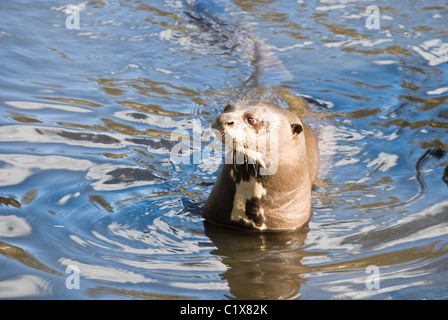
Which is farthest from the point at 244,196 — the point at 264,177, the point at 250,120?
the point at 250,120

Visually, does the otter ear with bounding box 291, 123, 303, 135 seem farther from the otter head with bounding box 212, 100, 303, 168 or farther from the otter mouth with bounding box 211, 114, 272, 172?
the otter mouth with bounding box 211, 114, 272, 172

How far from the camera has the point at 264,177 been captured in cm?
403

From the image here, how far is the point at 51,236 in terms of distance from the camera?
12.2ft

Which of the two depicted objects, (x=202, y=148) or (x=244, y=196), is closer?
(x=244, y=196)

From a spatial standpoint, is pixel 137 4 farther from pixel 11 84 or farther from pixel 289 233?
pixel 289 233

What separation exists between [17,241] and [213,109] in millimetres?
3009

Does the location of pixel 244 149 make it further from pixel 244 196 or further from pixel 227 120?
pixel 244 196

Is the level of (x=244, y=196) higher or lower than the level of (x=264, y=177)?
lower

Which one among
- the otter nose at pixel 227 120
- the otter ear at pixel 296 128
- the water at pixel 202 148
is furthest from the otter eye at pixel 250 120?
the water at pixel 202 148

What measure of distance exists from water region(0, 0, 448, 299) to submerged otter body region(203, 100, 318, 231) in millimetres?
112

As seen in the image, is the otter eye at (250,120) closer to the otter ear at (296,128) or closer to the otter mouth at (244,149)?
the otter mouth at (244,149)

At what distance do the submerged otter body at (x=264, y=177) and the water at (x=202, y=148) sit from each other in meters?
0.11

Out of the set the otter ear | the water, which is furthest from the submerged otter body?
the water

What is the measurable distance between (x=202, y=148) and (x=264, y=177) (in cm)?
158
